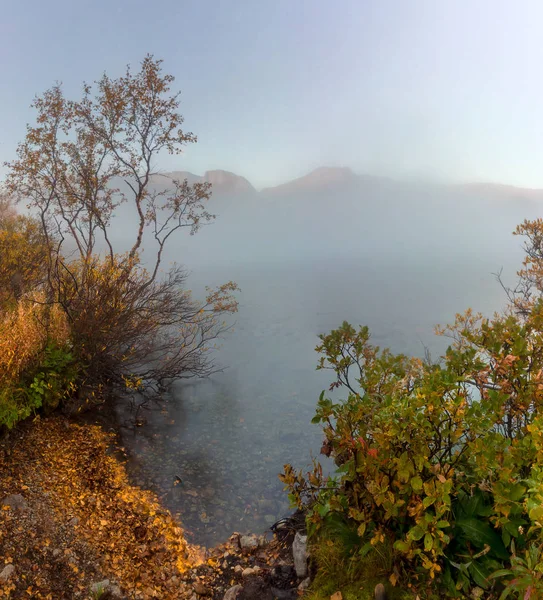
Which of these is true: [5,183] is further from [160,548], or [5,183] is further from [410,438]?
[410,438]

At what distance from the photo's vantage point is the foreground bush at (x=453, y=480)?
9.88 feet

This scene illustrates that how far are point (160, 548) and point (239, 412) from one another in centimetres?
764

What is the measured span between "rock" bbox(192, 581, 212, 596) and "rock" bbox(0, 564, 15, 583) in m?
2.23

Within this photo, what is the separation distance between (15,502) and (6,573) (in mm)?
1436

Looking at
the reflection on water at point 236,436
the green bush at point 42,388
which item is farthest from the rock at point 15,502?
the reflection on water at point 236,436

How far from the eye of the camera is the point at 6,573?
457 centimetres

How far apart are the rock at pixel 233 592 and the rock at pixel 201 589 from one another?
1.44 feet

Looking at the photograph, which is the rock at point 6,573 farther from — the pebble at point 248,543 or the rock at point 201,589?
the pebble at point 248,543

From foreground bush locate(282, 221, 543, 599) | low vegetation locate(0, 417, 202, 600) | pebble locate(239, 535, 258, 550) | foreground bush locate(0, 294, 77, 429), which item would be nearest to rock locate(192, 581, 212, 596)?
low vegetation locate(0, 417, 202, 600)

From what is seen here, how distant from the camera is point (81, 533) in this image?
572 cm

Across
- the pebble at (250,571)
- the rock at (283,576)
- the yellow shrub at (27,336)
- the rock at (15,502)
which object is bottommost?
the pebble at (250,571)

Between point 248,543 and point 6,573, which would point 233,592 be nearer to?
point 248,543

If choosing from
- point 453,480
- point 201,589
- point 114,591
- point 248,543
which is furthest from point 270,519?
point 453,480

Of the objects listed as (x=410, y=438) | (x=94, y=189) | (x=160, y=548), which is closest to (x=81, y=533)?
(x=160, y=548)
